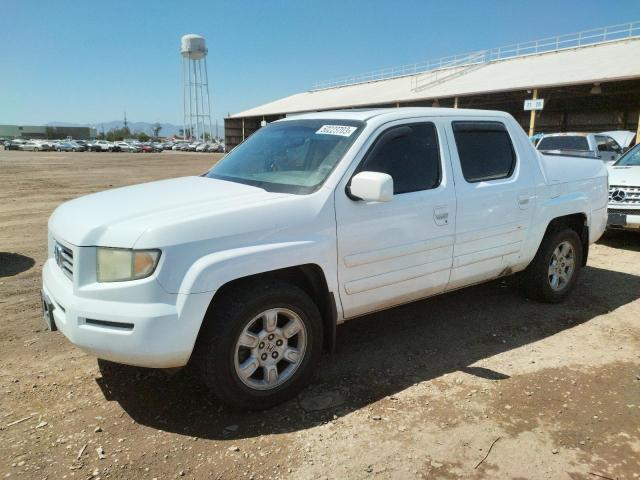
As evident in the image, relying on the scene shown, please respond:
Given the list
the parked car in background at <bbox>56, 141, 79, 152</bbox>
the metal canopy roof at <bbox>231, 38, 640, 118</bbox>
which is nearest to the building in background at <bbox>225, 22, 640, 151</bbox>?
the metal canopy roof at <bbox>231, 38, 640, 118</bbox>

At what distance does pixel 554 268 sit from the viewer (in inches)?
199

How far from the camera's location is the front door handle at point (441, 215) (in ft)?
12.3

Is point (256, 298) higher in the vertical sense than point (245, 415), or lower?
higher

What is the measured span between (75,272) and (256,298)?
3.35 ft

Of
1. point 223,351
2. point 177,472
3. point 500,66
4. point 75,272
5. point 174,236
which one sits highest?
point 500,66

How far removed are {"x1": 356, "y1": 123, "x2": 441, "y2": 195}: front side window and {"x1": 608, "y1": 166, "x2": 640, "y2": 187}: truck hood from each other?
5200 mm

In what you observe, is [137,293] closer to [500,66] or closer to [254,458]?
[254,458]

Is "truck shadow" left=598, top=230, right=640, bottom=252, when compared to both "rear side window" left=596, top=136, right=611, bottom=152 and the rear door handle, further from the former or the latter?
"rear side window" left=596, top=136, right=611, bottom=152

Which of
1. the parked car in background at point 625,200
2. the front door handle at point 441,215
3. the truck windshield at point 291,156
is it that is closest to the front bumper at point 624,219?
the parked car in background at point 625,200

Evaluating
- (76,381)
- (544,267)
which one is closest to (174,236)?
(76,381)

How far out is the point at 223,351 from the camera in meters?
2.87

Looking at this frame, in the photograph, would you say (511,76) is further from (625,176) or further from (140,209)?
(140,209)

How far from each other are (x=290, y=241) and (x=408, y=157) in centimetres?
125

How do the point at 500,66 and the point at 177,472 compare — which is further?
the point at 500,66
